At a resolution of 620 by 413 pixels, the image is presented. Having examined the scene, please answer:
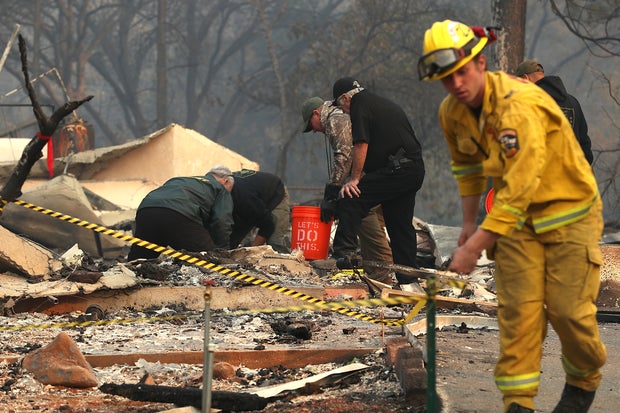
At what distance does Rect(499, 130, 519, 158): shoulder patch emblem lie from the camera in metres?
4.14

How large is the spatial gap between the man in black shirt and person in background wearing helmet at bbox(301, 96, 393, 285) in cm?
91

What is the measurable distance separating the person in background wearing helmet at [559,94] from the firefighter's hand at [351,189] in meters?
1.71

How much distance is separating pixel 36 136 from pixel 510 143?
394 cm

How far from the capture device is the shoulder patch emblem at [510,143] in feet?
13.6

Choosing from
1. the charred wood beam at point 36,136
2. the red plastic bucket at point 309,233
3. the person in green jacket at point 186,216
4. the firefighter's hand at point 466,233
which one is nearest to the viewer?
the firefighter's hand at point 466,233

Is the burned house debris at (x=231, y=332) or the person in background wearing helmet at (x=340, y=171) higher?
the person in background wearing helmet at (x=340, y=171)

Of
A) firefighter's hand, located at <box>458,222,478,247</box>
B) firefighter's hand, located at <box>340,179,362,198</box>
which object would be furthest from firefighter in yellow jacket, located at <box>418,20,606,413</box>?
firefighter's hand, located at <box>340,179,362,198</box>

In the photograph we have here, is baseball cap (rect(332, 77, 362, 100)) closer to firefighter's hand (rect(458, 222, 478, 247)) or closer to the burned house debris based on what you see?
the burned house debris

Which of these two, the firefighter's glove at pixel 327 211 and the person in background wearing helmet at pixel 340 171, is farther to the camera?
the firefighter's glove at pixel 327 211

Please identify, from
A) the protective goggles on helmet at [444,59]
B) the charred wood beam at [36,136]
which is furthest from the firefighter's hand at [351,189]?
the protective goggles on helmet at [444,59]

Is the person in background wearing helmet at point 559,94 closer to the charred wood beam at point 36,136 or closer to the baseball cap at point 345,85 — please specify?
the baseball cap at point 345,85

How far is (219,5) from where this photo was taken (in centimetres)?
4156

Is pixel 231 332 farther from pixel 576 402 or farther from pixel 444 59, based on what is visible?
pixel 444 59

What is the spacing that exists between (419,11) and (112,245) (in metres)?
19.6
